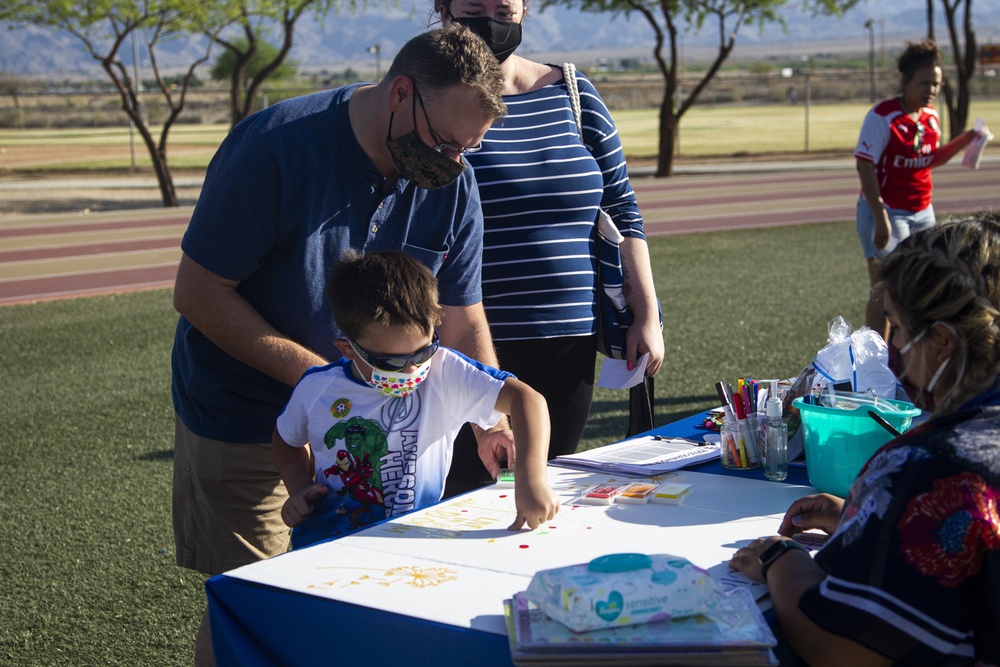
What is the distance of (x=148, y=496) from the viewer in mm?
4965

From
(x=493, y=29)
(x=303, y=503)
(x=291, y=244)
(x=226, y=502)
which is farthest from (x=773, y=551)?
(x=493, y=29)

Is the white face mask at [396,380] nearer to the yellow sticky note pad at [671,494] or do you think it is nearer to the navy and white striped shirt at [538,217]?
the yellow sticky note pad at [671,494]

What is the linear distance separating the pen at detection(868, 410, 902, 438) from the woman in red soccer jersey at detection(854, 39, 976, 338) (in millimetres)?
4652

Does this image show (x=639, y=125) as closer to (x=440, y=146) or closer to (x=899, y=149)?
(x=899, y=149)

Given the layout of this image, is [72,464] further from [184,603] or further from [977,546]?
[977,546]

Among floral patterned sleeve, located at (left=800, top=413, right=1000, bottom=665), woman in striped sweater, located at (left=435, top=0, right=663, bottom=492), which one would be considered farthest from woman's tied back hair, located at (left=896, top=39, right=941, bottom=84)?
floral patterned sleeve, located at (left=800, top=413, right=1000, bottom=665)

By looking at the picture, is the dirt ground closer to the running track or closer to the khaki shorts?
the running track

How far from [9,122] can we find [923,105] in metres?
50.1

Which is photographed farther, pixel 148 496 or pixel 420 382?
pixel 148 496

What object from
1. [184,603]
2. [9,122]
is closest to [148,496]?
[184,603]

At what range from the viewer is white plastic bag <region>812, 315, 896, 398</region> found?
Result: 9.41 ft

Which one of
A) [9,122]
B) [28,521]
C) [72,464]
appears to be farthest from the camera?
[9,122]

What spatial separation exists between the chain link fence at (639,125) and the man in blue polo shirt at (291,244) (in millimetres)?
22380

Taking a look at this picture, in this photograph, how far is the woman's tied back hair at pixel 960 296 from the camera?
66.5 inches
